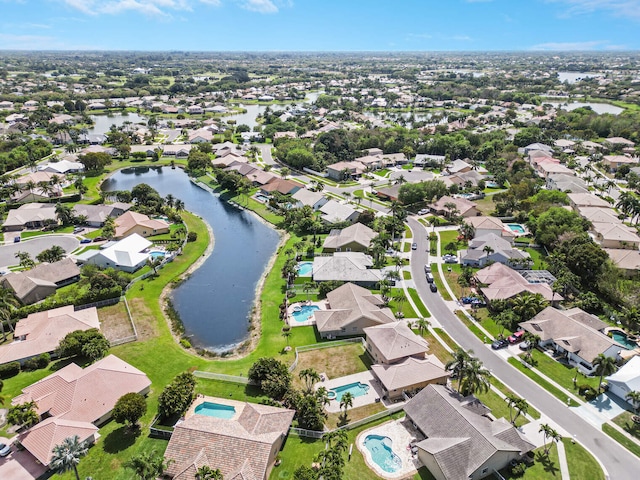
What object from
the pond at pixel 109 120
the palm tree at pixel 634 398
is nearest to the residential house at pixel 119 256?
the palm tree at pixel 634 398

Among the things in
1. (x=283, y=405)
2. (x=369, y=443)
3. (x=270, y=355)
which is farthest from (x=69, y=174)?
(x=369, y=443)

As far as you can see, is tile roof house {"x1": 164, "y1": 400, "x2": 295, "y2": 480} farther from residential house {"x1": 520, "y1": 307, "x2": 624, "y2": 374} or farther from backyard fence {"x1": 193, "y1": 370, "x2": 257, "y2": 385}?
residential house {"x1": 520, "y1": 307, "x2": 624, "y2": 374}

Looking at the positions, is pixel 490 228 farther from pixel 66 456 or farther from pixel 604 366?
pixel 66 456

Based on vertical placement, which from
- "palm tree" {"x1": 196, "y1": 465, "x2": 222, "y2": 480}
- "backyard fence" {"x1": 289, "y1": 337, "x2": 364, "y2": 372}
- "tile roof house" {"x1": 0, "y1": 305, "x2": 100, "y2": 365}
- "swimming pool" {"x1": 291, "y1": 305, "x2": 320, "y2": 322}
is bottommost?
"swimming pool" {"x1": 291, "y1": 305, "x2": 320, "y2": 322}

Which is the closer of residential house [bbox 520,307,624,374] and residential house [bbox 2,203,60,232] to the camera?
residential house [bbox 520,307,624,374]

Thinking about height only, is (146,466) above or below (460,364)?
below

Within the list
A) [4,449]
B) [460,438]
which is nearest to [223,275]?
[4,449]

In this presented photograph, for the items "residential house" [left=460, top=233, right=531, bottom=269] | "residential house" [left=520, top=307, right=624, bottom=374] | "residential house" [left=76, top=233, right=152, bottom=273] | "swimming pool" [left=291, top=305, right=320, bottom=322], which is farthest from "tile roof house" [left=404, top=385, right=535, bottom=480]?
"residential house" [left=76, top=233, right=152, bottom=273]
